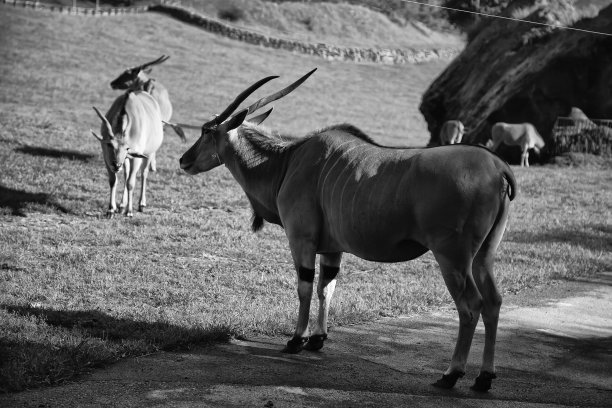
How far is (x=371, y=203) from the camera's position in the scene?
6980 mm

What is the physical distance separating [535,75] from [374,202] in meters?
20.9

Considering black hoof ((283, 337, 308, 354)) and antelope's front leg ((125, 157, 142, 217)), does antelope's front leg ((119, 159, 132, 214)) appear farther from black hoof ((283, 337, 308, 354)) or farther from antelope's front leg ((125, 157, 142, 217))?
black hoof ((283, 337, 308, 354))

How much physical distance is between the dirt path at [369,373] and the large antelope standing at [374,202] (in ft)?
1.07

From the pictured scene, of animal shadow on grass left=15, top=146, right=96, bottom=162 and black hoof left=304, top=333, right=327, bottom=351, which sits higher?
animal shadow on grass left=15, top=146, right=96, bottom=162

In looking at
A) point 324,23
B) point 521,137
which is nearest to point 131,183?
point 521,137

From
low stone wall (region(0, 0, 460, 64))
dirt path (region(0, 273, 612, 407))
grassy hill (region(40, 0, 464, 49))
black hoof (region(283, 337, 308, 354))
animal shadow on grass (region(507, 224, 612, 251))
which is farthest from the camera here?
grassy hill (region(40, 0, 464, 49))

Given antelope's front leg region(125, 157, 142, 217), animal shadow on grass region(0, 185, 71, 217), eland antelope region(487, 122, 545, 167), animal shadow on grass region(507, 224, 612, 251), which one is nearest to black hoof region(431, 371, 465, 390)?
→ animal shadow on grass region(507, 224, 612, 251)

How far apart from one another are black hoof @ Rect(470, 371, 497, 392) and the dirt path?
0.30 ft

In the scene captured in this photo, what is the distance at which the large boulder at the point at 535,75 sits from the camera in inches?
1038

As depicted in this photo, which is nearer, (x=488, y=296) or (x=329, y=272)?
(x=488, y=296)

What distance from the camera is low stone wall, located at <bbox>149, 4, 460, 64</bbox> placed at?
53.8 metres

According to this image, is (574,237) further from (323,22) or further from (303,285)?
(323,22)

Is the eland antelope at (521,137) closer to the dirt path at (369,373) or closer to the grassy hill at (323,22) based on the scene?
the dirt path at (369,373)

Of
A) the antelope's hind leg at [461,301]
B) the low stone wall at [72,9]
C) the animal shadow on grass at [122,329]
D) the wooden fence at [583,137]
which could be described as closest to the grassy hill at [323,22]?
the low stone wall at [72,9]
